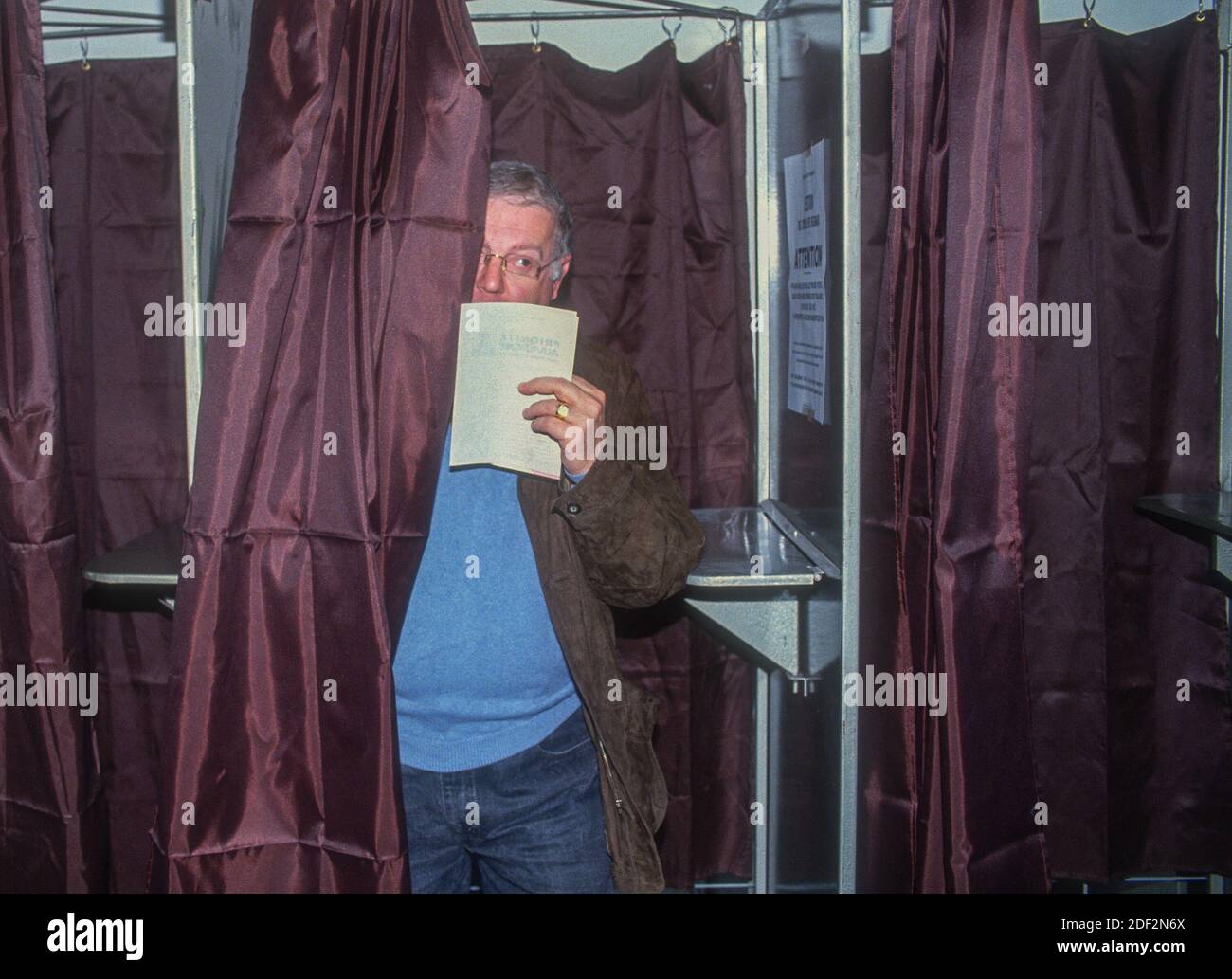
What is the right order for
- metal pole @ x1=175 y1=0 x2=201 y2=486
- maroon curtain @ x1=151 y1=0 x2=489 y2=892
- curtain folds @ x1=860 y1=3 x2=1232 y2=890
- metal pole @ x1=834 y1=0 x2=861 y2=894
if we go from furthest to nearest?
curtain folds @ x1=860 y1=3 x2=1232 y2=890 < metal pole @ x1=834 y1=0 x2=861 y2=894 < metal pole @ x1=175 y1=0 x2=201 y2=486 < maroon curtain @ x1=151 y1=0 x2=489 y2=892

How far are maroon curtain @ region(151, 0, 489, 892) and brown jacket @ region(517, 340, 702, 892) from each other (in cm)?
19

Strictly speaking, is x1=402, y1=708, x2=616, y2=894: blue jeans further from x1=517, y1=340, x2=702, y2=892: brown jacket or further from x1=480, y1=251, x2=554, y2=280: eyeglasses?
x1=480, y1=251, x2=554, y2=280: eyeglasses

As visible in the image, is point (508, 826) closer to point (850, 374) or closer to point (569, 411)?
point (569, 411)

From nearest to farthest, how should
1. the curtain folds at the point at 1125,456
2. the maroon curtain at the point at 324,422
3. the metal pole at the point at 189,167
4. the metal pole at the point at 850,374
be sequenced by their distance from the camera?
the maroon curtain at the point at 324,422
the metal pole at the point at 189,167
the metal pole at the point at 850,374
the curtain folds at the point at 1125,456

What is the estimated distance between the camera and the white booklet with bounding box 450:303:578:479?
1419mm

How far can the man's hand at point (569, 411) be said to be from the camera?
1.43 metres

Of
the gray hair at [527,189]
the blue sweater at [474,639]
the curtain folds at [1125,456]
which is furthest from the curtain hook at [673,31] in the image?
the blue sweater at [474,639]

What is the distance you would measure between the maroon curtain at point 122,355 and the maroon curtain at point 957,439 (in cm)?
157

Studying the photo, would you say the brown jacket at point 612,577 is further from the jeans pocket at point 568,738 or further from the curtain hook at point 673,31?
the curtain hook at point 673,31

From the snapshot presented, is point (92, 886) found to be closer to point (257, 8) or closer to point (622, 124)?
point (257, 8)

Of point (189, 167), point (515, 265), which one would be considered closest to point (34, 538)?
point (189, 167)

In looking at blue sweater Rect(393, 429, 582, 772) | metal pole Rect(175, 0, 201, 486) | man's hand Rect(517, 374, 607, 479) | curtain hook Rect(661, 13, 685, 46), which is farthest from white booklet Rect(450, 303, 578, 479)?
curtain hook Rect(661, 13, 685, 46)

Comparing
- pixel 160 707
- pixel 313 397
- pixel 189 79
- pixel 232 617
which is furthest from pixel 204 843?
pixel 160 707

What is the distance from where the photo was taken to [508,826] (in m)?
1.53
